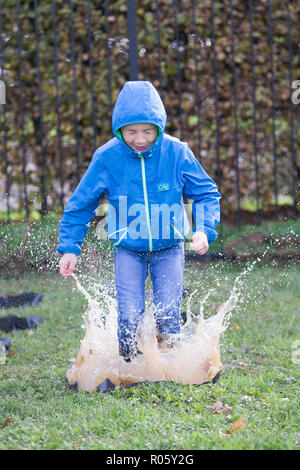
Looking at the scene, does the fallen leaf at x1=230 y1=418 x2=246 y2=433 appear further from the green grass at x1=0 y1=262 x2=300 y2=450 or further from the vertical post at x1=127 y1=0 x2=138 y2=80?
the vertical post at x1=127 y1=0 x2=138 y2=80

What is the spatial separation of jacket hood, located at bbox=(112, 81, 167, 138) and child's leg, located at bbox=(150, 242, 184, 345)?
0.63 meters

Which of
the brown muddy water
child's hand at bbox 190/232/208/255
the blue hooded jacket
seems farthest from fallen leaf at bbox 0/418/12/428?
child's hand at bbox 190/232/208/255

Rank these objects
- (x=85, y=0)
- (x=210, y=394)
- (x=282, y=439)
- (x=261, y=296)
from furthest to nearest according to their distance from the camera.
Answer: (x=85, y=0) < (x=261, y=296) < (x=210, y=394) < (x=282, y=439)

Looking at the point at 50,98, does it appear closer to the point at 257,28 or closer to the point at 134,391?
the point at 257,28

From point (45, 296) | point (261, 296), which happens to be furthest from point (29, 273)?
point (261, 296)

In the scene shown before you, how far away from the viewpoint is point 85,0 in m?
6.22

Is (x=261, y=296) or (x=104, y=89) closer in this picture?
(x=261, y=296)

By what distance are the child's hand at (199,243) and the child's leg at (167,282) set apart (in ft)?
1.00

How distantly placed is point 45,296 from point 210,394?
8.35 feet

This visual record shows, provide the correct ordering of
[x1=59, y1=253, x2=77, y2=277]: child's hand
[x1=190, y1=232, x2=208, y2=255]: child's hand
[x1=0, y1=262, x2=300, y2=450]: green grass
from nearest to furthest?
[x1=0, y1=262, x2=300, y2=450]: green grass
[x1=190, y1=232, x2=208, y2=255]: child's hand
[x1=59, y1=253, x2=77, y2=277]: child's hand

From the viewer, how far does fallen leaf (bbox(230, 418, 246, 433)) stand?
253 centimetres

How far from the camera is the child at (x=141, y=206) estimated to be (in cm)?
302

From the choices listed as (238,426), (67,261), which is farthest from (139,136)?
(238,426)

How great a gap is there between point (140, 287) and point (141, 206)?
425mm
